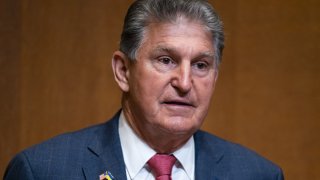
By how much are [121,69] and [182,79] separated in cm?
29

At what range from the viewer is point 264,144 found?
10.5ft

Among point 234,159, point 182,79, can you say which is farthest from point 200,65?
point 234,159

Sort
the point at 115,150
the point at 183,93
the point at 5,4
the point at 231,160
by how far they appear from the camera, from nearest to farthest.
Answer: the point at 183,93 → the point at 115,150 → the point at 231,160 → the point at 5,4

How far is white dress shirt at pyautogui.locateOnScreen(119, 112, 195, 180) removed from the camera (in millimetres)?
2152

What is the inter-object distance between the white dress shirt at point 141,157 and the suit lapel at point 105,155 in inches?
1.1

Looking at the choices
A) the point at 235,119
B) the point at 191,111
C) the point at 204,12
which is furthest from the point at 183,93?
the point at 235,119

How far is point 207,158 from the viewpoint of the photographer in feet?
7.54

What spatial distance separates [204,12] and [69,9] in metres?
1.12

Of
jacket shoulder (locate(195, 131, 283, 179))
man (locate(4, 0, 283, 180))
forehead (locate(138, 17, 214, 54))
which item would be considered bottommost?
jacket shoulder (locate(195, 131, 283, 179))

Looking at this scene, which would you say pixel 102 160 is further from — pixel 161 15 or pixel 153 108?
pixel 161 15

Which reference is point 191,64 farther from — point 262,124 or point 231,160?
point 262,124

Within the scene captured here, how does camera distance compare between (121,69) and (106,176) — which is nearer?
(106,176)

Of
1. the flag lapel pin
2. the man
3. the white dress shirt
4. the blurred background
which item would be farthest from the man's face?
the blurred background

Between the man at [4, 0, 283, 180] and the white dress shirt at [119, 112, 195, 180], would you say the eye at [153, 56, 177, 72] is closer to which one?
the man at [4, 0, 283, 180]
